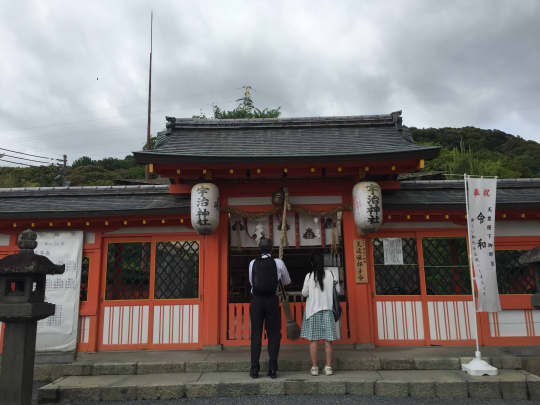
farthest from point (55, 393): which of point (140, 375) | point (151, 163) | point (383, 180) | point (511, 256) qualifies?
point (511, 256)

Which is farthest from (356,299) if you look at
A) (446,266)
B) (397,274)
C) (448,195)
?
(448,195)

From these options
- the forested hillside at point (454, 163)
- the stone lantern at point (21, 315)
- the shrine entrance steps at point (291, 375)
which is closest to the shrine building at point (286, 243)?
the shrine entrance steps at point (291, 375)

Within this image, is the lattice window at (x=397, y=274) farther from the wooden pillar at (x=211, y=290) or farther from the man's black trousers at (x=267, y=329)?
the wooden pillar at (x=211, y=290)

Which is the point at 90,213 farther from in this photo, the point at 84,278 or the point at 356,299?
the point at 356,299

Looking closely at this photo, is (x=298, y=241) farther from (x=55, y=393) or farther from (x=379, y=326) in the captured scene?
(x=55, y=393)

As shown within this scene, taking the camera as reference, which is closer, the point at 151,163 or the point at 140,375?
the point at 140,375

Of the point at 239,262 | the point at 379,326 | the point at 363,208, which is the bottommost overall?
the point at 379,326

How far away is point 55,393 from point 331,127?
729 cm

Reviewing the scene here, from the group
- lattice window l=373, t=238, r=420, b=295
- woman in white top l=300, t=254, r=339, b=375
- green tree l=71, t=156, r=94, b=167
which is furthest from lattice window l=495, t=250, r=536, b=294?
green tree l=71, t=156, r=94, b=167

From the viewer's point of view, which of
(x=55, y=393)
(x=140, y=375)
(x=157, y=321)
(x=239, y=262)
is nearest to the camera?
(x=55, y=393)

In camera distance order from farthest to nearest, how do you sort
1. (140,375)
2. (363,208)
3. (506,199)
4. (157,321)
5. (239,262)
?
(239,262) → (506,199) → (157,321) → (363,208) → (140,375)

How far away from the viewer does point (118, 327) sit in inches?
273

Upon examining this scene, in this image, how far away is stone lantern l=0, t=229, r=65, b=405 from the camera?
399 cm

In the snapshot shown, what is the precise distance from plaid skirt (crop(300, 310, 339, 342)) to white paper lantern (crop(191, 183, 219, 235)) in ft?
8.06
